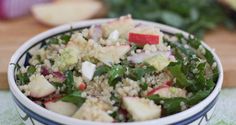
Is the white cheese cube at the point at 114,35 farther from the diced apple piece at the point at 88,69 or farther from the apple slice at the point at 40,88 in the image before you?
the apple slice at the point at 40,88

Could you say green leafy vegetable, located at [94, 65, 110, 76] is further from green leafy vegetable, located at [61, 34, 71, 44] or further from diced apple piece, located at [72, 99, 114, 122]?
green leafy vegetable, located at [61, 34, 71, 44]

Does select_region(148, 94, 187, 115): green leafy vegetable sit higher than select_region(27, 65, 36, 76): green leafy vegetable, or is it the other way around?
select_region(27, 65, 36, 76): green leafy vegetable

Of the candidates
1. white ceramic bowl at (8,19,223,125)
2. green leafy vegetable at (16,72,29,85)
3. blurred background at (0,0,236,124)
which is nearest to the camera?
white ceramic bowl at (8,19,223,125)

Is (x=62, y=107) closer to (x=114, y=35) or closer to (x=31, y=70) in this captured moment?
(x=31, y=70)

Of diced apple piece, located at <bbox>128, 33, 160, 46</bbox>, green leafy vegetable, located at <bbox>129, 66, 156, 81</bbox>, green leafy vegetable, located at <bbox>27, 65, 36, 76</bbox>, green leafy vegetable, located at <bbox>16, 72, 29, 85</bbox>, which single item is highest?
diced apple piece, located at <bbox>128, 33, 160, 46</bbox>

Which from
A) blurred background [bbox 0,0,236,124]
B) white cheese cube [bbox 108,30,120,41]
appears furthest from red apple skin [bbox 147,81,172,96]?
blurred background [bbox 0,0,236,124]

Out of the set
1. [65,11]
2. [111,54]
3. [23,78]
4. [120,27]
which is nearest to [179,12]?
[65,11]
